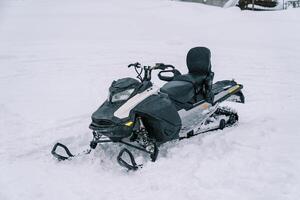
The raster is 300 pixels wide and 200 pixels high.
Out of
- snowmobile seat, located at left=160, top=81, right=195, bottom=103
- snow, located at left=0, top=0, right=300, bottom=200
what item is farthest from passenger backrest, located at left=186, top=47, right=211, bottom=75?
snow, located at left=0, top=0, right=300, bottom=200

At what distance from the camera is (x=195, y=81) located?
609cm

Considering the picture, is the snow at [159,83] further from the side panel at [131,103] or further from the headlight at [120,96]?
the headlight at [120,96]

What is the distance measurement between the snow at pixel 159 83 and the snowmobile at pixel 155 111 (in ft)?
0.64

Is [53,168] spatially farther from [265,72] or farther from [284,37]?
[284,37]

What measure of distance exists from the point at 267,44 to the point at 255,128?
9190 mm

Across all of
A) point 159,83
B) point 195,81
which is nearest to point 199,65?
point 195,81

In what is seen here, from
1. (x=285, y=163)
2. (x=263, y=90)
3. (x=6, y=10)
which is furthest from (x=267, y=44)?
(x=6, y=10)

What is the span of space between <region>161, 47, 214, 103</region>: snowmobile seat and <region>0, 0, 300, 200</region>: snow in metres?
0.65

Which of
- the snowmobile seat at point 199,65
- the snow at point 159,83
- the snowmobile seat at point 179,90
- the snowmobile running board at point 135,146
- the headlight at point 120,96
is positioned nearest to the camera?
the snow at point 159,83

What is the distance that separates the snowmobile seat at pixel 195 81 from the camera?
5.80 meters

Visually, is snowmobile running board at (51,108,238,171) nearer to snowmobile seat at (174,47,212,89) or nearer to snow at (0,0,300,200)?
snow at (0,0,300,200)

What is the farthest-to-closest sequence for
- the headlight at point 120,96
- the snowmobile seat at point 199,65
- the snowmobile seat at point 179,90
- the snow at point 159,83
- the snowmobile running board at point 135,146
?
the snowmobile seat at point 199,65 < the snowmobile seat at point 179,90 < the headlight at point 120,96 < the snowmobile running board at point 135,146 < the snow at point 159,83

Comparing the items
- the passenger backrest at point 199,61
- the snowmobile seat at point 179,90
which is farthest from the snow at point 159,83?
the passenger backrest at point 199,61

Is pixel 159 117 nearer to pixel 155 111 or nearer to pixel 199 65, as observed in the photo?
pixel 155 111
